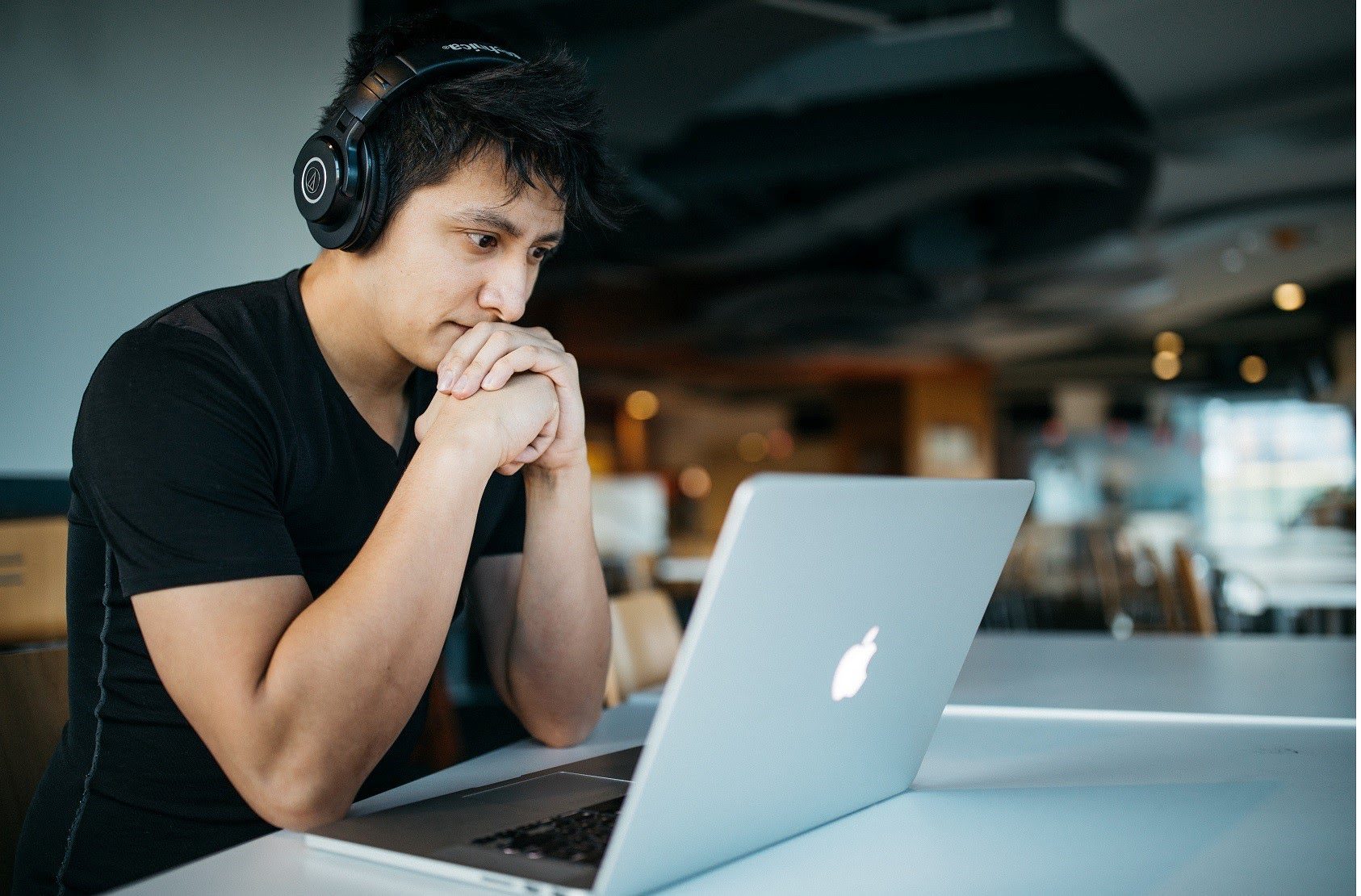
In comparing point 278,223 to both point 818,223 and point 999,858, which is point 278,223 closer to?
point 999,858

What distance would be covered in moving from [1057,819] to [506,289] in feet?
2.49

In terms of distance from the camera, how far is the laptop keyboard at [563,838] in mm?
774

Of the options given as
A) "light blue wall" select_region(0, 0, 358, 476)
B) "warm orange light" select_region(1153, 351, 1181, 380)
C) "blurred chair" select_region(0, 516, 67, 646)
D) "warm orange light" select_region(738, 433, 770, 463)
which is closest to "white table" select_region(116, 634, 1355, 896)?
"blurred chair" select_region(0, 516, 67, 646)

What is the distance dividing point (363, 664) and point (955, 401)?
577 inches

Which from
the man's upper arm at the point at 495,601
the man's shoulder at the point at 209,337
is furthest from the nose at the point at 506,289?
the man's upper arm at the point at 495,601

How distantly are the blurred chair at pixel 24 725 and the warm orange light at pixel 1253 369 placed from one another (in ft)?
41.7

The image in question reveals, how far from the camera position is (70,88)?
2773 mm

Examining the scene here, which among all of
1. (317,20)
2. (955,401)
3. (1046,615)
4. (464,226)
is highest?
(317,20)

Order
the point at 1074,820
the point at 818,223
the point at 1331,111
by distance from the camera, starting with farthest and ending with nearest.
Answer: the point at 818,223
the point at 1331,111
the point at 1074,820

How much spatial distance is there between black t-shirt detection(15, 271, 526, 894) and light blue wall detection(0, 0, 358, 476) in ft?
6.11

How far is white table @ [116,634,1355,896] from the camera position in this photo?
79 cm

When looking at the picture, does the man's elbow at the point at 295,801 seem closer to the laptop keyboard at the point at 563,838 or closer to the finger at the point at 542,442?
the laptop keyboard at the point at 563,838

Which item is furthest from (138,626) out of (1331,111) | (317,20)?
(1331,111)

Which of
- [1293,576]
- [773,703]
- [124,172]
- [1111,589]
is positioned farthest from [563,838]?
[1111,589]
